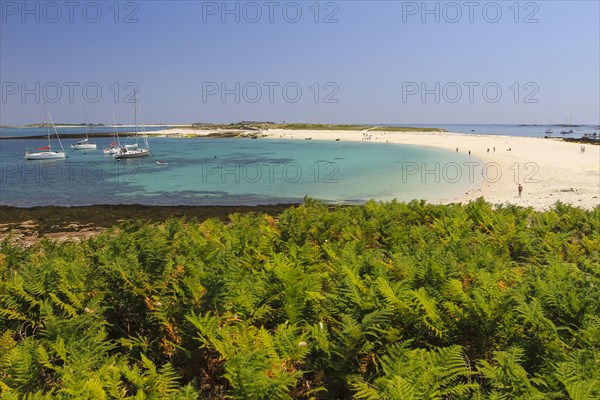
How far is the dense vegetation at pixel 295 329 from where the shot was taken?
9.12ft

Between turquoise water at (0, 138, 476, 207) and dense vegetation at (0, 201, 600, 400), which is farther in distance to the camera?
turquoise water at (0, 138, 476, 207)

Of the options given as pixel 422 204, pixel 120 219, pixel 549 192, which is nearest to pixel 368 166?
pixel 549 192

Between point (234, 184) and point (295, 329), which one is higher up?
point (234, 184)

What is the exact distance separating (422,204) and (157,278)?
6.60 metres

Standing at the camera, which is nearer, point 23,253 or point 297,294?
point 297,294

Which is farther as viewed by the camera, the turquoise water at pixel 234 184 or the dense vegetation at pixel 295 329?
Answer: the turquoise water at pixel 234 184

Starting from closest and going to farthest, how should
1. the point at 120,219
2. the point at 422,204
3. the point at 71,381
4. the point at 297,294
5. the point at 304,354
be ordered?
1. the point at 71,381
2. the point at 304,354
3. the point at 297,294
4. the point at 422,204
5. the point at 120,219

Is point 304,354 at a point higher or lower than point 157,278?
lower

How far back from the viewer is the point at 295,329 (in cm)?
372

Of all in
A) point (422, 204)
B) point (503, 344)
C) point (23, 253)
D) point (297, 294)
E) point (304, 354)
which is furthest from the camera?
point (422, 204)

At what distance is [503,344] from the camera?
11.5 ft

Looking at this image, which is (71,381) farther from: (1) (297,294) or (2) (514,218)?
(2) (514,218)

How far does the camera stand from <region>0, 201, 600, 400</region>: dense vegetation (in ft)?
9.12

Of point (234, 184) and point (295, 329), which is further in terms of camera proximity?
point (234, 184)
